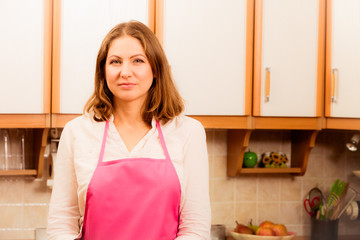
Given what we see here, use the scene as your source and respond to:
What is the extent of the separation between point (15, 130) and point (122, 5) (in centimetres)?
80

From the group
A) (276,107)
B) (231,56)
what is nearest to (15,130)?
(231,56)

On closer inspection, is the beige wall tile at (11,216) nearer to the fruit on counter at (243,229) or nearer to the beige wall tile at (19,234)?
the beige wall tile at (19,234)

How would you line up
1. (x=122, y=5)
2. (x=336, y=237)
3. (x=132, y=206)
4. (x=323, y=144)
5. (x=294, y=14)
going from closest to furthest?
(x=132, y=206)
(x=122, y=5)
(x=294, y=14)
(x=336, y=237)
(x=323, y=144)

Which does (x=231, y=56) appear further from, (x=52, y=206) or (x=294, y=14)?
(x=52, y=206)

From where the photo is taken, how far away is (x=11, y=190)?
2449 millimetres

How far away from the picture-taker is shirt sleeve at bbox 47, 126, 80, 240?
1.38 metres

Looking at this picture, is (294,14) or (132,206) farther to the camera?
(294,14)

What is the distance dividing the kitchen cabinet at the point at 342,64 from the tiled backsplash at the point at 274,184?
1.46 ft

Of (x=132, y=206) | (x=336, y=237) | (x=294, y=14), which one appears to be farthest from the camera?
(x=336, y=237)

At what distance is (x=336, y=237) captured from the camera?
2.52 m

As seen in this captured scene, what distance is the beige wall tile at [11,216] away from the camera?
8.02 ft

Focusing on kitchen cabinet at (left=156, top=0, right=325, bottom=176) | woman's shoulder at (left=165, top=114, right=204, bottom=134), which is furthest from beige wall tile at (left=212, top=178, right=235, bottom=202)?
woman's shoulder at (left=165, top=114, right=204, bottom=134)

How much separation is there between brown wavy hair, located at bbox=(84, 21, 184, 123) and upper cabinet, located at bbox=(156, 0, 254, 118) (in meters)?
0.74

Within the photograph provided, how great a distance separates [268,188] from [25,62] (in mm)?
1403
